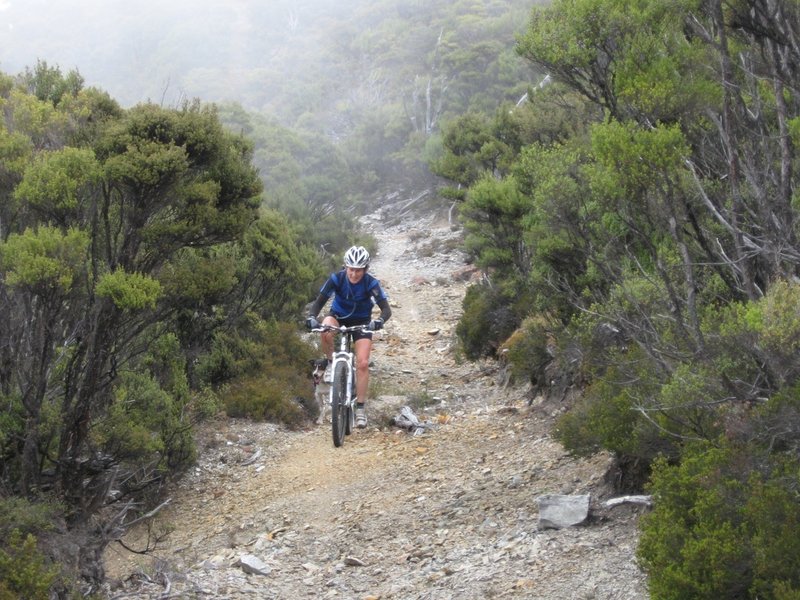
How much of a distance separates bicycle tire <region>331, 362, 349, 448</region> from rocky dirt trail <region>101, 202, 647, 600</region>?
115cm

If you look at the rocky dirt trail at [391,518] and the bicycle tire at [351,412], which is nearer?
the rocky dirt trail at [391,518]

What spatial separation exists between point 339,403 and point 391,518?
4.98 feet

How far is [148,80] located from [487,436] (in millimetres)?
94077

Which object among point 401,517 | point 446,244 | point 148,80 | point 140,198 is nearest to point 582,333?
point 401,517

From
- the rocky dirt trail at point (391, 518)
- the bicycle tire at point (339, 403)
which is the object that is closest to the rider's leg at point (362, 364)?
the bicycle tire at point (339, 403)

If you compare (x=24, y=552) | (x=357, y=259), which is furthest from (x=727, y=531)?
(x=24, y=552)

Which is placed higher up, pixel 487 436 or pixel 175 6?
pixel 175 6

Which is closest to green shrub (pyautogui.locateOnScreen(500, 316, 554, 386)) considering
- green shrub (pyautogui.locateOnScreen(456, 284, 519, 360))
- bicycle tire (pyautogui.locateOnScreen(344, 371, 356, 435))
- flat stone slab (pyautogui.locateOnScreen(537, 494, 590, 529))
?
green shrub (pyautogui.locateOnScreen(456, 284, 519, 360))

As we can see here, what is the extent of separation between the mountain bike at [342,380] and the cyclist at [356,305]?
106 mm

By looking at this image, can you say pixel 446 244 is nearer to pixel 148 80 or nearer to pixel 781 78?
pixel 781 78

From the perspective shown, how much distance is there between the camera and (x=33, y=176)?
26.1ft

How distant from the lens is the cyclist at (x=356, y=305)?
29.7ft

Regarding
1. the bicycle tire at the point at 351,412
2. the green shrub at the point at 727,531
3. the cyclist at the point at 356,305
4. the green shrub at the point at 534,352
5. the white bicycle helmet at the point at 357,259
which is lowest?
the green shrub at the point at 534,352

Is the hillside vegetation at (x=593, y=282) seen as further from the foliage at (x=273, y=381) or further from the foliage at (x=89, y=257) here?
the foliage at (x=273, y=381)
